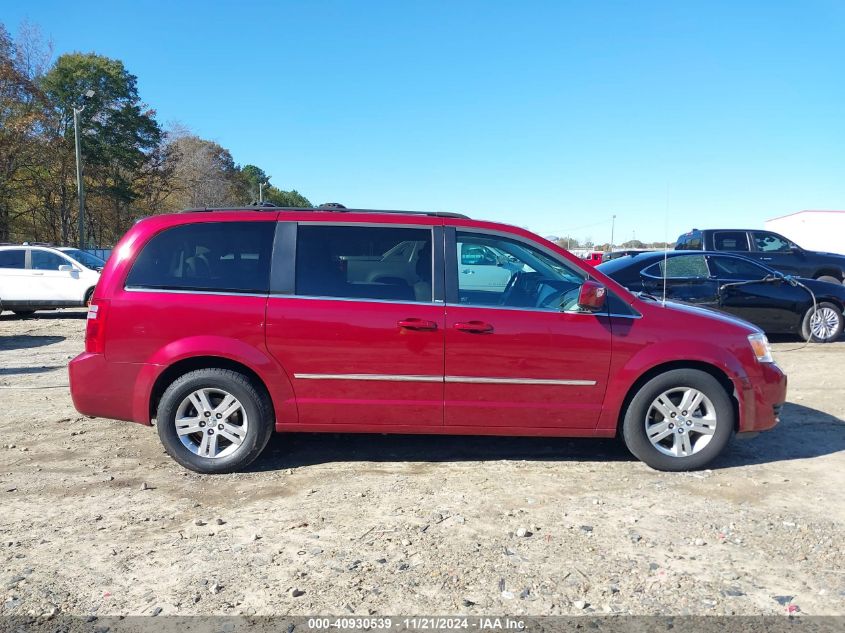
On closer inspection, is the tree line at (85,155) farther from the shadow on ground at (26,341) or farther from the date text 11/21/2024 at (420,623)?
the date text 11/21/2024 at (420,623)

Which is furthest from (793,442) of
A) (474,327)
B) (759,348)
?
(474,327)

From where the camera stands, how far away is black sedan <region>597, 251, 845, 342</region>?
928 centimetres

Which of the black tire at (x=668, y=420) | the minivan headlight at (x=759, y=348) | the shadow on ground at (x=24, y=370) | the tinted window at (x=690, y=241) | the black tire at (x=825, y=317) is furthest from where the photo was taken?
the tinted window at (x=690, y=241)

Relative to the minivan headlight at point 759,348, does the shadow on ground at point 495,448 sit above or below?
below

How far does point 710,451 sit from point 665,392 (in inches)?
21.4

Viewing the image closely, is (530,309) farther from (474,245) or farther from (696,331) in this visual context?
(696,331)

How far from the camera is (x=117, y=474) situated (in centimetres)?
446

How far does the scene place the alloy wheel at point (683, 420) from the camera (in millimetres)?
4469

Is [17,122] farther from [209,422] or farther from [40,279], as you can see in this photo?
[209,422]

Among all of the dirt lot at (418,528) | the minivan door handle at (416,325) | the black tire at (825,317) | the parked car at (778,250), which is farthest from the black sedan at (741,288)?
the minivan door handle at (416,325)

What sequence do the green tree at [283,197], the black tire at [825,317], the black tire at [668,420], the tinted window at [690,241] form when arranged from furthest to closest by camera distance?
the green tree at [283,197] → the tinted window at [690,241] → the black tire at [825,317] → the black tire at [668,420]

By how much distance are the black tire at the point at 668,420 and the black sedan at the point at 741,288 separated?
191 inches

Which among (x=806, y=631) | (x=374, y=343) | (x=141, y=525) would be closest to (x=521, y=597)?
(x=806, y=631)

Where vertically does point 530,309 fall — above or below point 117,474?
above
